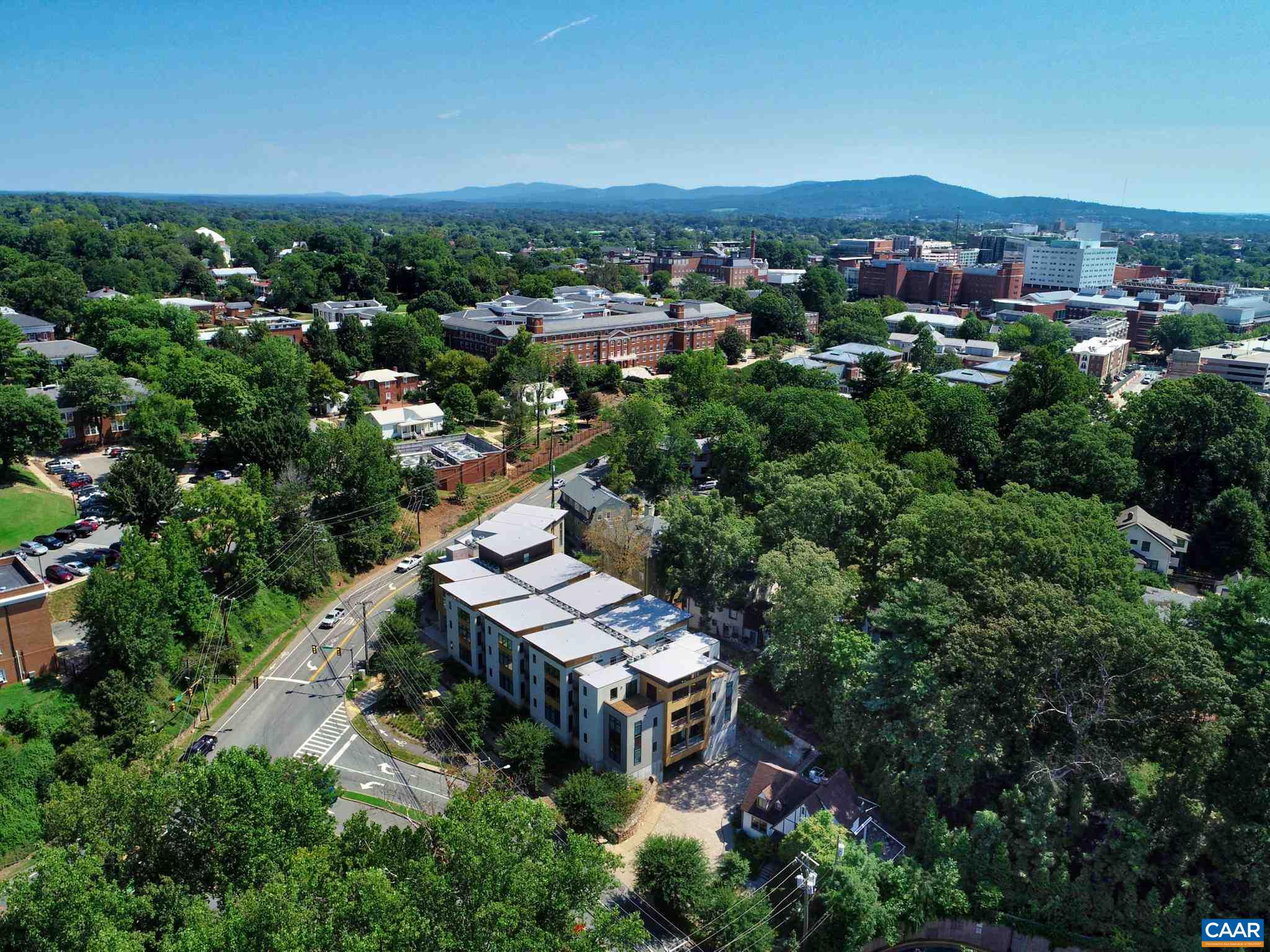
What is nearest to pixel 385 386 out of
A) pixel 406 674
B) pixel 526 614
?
pixel 406 674

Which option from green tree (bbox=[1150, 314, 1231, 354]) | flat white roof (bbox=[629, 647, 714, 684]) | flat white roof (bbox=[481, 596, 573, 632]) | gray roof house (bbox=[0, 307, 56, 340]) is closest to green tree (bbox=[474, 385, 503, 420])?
flat white roof (bbox=[481, 596, 573, 632])

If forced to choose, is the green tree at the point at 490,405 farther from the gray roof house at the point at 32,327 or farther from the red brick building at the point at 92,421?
the gray roof house at the point at 32,327

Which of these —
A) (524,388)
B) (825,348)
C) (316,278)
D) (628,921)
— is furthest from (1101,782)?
(316,278)

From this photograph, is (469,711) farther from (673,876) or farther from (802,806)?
(802,806)

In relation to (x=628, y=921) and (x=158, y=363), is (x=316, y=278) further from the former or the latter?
(x=628, y=921)

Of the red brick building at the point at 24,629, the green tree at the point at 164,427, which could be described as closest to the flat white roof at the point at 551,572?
the red brick building at the point at 24,629

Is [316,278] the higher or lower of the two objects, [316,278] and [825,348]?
the higher

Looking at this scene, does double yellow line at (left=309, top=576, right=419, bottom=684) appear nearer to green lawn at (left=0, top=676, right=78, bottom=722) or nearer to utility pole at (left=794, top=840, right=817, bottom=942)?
green lawn at (left=0, top=676, right=78, bottom=722)
